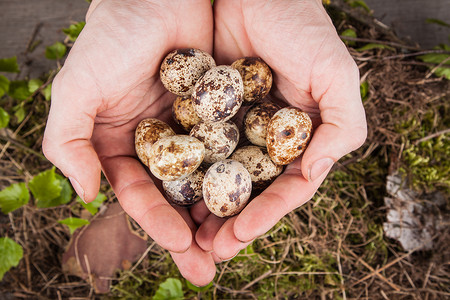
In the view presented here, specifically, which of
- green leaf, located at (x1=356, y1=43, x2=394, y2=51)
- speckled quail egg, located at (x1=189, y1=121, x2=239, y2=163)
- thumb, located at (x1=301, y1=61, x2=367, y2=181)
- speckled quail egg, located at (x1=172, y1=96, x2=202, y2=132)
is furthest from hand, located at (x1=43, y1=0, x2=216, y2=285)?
green leaf, located at (x1=356, y1=43, x2=394, y2=51)

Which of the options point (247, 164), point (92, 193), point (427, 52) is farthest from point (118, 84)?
point (427, 52)

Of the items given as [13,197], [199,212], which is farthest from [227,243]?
[13,197]

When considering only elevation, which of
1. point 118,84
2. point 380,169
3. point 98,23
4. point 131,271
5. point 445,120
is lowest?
point 131,271

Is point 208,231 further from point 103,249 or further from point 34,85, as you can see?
point 34,85

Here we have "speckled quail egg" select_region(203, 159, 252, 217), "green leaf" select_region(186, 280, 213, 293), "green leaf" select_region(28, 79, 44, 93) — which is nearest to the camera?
"speckled quail egg" select_region(203, 159, 252, 217)

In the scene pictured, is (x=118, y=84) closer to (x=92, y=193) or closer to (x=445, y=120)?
(x=92, y=193)

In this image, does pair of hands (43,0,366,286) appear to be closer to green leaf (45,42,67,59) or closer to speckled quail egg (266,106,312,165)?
speckled quail egg (266,106,312,165)
